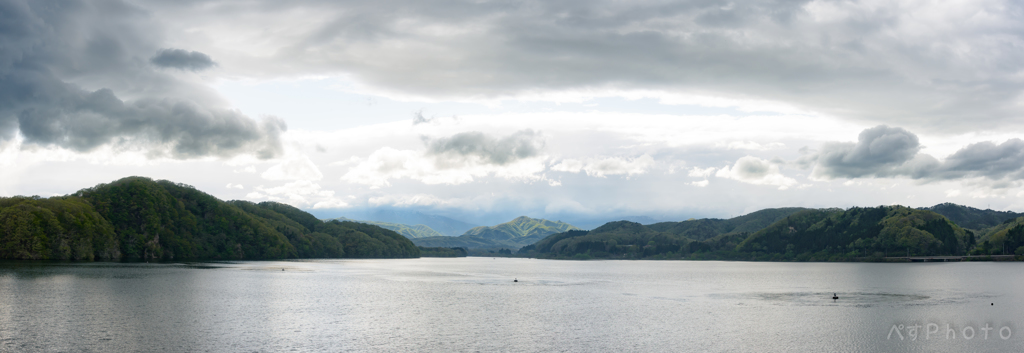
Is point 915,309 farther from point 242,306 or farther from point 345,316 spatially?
point 242,306

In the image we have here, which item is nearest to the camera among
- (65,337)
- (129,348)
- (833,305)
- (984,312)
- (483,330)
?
(129,348)

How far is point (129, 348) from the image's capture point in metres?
58.1

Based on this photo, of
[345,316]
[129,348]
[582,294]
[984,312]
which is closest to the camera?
[129,348]

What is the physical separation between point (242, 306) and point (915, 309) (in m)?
105

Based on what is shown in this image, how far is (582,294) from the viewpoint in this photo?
132750 millimetres

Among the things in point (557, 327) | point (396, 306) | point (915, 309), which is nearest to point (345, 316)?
point (396, 306)

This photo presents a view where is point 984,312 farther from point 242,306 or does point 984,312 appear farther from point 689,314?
point 242,306

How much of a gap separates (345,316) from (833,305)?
267 ft

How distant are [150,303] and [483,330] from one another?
53.9 meters

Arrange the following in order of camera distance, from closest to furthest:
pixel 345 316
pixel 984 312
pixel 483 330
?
pixel 483 330 → pixel 345 316 → pixel 984 312

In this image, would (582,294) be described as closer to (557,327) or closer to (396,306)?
(396,306)

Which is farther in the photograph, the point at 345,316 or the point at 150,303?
the point at 150,303

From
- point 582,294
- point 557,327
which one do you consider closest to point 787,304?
point 582,294

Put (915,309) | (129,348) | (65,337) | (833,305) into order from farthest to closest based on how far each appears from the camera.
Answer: (833,305), (915,309), (65,337), (129,348)
